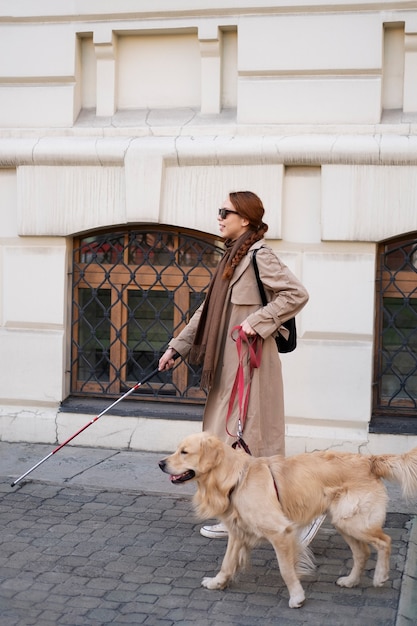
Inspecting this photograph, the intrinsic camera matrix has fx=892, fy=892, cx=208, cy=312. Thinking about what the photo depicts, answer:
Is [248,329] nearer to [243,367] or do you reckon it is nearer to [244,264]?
[243,367]

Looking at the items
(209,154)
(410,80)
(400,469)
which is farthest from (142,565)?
(410,80)

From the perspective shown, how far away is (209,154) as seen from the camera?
289 inches

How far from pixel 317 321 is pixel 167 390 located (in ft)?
5.01

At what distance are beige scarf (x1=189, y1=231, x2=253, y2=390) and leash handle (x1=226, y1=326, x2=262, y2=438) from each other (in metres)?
0.16

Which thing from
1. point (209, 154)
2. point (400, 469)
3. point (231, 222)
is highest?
point (209, 154)

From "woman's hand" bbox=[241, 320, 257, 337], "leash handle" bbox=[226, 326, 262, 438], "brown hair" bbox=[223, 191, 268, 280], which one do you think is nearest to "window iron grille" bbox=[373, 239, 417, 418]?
"brown hair" bbox=[223, 191, 268, 280]

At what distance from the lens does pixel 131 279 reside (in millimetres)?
7820

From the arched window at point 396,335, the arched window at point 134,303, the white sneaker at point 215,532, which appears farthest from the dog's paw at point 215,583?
the arched window at point 134,303

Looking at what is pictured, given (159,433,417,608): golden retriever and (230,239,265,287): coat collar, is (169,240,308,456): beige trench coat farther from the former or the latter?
(159,433,417,608): golden retriever

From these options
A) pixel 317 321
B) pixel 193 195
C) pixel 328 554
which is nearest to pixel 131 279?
pixel 193 195

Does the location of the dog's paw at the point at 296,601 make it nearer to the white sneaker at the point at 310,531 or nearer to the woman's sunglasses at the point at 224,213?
the white sneaker at the point at 310,531

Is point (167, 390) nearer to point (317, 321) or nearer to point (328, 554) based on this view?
point (317, 321)

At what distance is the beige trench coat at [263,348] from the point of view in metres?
5.27

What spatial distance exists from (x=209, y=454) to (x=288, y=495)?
0.48m
